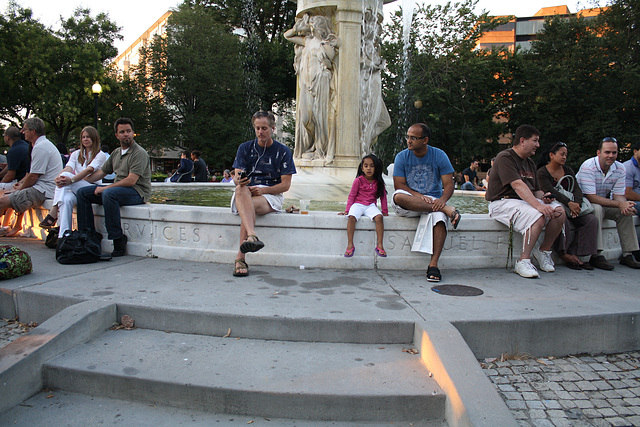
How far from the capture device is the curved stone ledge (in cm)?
560

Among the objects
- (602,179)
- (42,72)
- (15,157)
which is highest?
(42,72)

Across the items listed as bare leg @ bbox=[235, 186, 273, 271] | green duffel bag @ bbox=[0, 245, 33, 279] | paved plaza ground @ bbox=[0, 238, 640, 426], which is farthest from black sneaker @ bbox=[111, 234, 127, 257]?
bare leg @ bbox=[235, 186, 273, 271]

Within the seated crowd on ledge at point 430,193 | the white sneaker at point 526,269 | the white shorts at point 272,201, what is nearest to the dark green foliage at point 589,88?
the seated crowd on ledge at point 430,193

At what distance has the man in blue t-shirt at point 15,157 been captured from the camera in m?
7.45

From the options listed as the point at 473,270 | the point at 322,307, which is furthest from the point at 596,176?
the point at 322,307

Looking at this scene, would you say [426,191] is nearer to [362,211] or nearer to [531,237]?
[362,211]

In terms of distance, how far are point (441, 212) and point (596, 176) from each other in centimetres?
267

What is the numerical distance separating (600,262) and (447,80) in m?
25.2

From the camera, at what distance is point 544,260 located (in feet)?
18.9

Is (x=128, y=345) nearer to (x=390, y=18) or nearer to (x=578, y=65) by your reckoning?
(x=390, y=18)

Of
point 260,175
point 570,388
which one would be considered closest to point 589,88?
point 260,175

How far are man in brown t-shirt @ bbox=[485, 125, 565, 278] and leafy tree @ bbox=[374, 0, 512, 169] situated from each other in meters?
23.5

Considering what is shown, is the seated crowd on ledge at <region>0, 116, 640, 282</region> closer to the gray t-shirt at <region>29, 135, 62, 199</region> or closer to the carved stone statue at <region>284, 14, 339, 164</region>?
the gray t-shirt at <region>29, 135, 62, 199</region>

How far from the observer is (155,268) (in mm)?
5402
